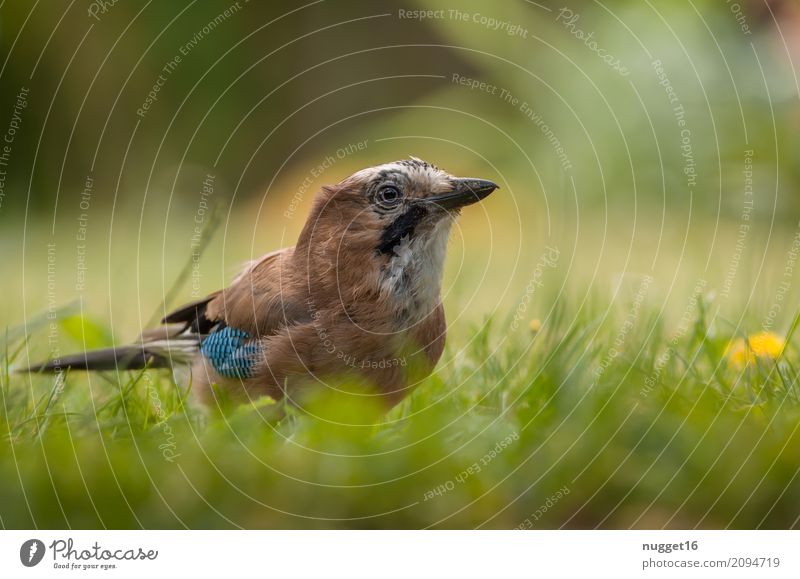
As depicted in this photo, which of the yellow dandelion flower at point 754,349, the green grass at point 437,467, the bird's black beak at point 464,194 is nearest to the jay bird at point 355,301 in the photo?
the bird's black beak at point 464,194

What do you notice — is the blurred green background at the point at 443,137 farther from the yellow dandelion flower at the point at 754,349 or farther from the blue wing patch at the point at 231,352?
the blue wing patch at the point at 231,352

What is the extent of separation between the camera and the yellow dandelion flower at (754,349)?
109 inches

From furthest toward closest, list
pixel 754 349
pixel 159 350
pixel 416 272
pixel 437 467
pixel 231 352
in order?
pixel 159 350 → pixel 231 352 → pixel 416 272 → pixel 754 349 → pixel 437 467

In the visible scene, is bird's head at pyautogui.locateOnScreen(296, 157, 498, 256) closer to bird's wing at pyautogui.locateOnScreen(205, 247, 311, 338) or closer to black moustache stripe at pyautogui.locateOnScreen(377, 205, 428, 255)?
black moustache stripe at pyautogui.locateOnScreen(377, 205, 428, 255)

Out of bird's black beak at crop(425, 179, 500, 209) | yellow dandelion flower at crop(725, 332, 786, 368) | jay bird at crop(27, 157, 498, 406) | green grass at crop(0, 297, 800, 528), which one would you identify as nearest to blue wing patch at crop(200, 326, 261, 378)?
jay bird at crop(27, 157, 498, 406)

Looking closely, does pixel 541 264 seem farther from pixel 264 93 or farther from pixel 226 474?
pixel 226 474

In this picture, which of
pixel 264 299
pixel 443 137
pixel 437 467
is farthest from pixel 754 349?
pixel 443 137

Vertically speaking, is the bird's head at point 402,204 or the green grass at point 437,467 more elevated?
the bird's head at point 402,204

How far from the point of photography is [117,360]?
3209mm

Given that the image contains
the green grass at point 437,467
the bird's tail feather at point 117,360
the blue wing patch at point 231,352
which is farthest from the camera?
the bird's tail feather at point 117,360

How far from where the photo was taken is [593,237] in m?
4.61

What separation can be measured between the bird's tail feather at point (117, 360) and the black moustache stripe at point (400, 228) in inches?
32.9

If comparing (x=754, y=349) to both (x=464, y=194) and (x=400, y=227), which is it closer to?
(x=464, y=194)

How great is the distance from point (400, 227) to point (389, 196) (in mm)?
106
